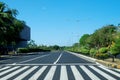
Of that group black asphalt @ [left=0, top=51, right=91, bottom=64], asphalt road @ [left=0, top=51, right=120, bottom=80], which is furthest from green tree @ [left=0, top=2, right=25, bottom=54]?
asphalt road @ [left=0, top=51, right=120, bottom=80]

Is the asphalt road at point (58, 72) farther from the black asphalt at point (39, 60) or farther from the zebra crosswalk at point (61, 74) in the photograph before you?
the black asphalt at point (39, 60)

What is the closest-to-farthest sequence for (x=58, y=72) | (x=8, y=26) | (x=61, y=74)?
(x=61, y=74) < (x=58, y=72) < (x=8, y=26)

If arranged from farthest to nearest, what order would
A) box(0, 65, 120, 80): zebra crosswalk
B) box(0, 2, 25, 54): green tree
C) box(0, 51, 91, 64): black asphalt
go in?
1. box(0, 2, 25, 54): green tree
2. box(0, 51, 91, 64): black asphalt
3. box(0, 65, 120, 80): zebra crosswalk

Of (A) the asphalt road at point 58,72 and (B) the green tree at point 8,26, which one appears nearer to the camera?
(A) the asphalt road at point 58,72

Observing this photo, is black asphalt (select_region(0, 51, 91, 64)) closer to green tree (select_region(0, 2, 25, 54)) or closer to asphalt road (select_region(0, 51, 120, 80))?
asphalt road (select_region(0, 51, 120, 80))

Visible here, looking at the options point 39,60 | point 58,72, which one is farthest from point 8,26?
point 58,72

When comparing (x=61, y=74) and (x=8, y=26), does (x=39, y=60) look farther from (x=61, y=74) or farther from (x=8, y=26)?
(x=8, y=26)

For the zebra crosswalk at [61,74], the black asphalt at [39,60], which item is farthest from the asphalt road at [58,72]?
the black asphalt at [39,60]

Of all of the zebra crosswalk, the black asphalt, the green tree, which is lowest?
the zebra crosswalk

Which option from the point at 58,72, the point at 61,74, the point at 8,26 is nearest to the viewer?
the point at 61,74

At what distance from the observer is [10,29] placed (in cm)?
8275

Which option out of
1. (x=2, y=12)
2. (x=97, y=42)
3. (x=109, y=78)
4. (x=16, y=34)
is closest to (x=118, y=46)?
(x=109, y=78)

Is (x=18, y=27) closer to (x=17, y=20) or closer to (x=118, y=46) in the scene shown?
(x=17, y=20)

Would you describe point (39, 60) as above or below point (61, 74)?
above
